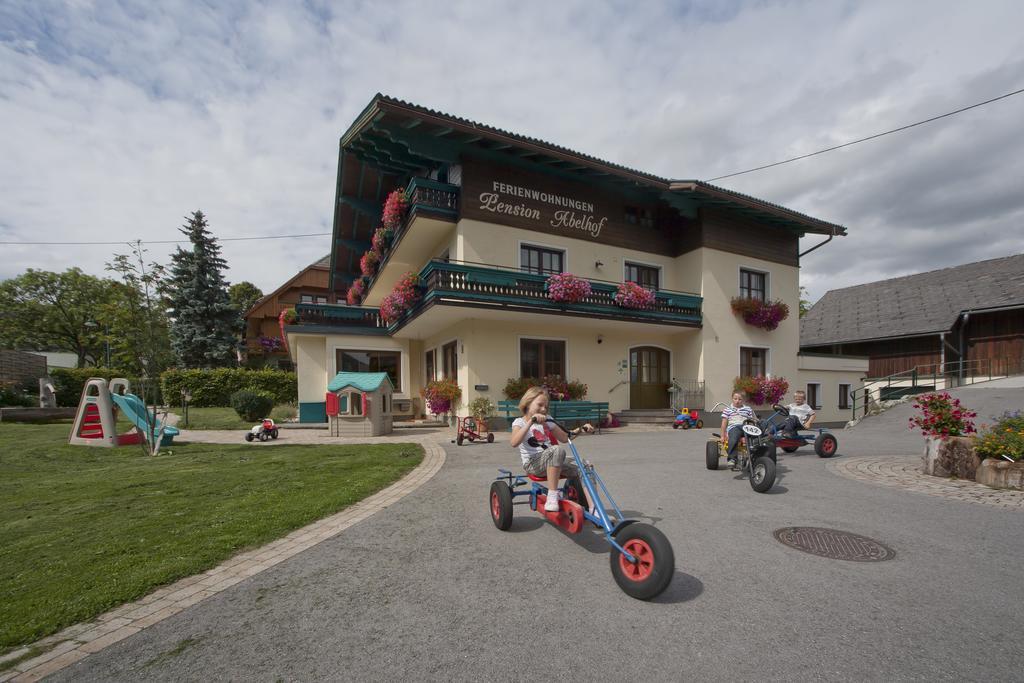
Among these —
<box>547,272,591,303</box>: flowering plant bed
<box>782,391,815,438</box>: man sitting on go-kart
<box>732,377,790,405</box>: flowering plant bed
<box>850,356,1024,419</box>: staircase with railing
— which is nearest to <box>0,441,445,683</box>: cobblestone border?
<box>782,391,815,438</box>: man sitting on go-kart

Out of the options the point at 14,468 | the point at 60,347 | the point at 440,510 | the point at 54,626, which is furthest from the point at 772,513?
the point at 60,347

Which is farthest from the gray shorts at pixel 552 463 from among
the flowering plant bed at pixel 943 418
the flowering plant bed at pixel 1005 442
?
the flowering plant bed at pixel 1005 442

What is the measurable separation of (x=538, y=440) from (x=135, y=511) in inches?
190

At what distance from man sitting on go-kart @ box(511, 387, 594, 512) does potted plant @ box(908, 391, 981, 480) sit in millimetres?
6579

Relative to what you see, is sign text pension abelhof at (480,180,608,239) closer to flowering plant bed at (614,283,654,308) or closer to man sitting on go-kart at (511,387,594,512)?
flowering plant bed at (614,283,654,308)

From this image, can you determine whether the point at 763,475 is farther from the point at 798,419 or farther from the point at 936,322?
the point at 936,322

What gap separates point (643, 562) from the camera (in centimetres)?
307

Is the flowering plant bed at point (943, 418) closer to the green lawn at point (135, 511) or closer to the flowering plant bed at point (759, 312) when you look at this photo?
the green lawn at point (135, 511)

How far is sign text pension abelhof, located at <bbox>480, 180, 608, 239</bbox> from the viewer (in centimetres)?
1445

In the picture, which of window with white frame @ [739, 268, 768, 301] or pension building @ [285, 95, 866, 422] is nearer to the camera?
pension building @ [285, 95, 866, 422]

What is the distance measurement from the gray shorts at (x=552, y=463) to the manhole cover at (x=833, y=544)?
213 cm

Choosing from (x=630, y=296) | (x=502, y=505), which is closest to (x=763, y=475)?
(x=502, y=505)

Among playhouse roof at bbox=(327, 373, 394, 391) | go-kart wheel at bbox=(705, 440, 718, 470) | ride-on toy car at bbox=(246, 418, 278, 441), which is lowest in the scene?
ride-on toy car at bbox=(246, 418, 278, 441)

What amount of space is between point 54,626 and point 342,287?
102 ft
